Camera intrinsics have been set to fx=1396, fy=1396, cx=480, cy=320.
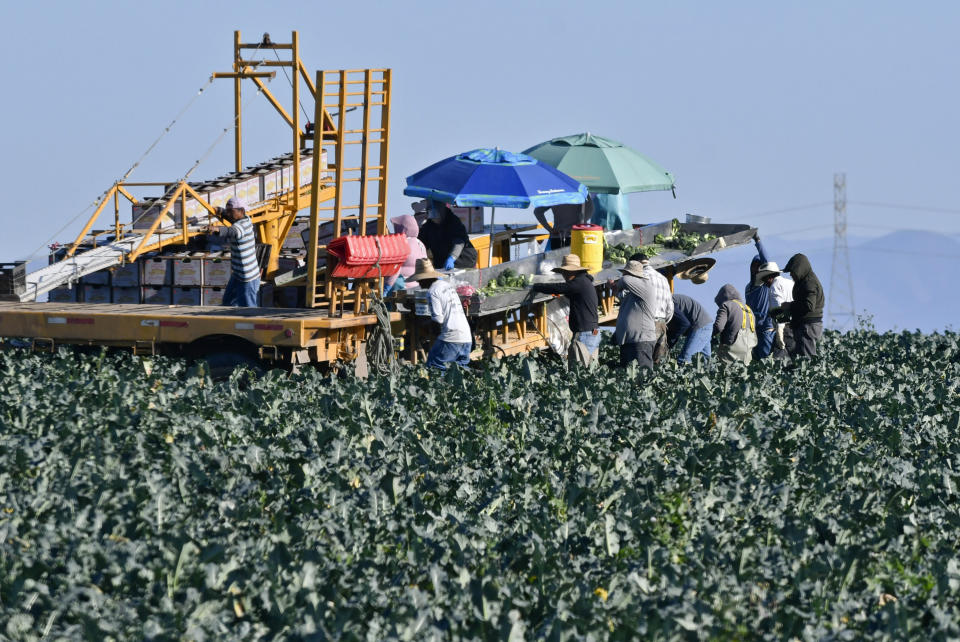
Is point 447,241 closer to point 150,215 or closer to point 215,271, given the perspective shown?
point 215,271

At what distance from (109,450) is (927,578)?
499 centimetres

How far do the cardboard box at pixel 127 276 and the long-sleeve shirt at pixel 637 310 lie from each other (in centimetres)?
545

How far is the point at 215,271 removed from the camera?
15.5 meters

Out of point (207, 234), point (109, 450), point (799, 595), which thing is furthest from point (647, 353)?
point (799, 595)

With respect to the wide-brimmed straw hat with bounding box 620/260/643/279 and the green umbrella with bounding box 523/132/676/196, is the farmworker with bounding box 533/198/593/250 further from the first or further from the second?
the wide-brimmed straw hat with bounding box 620/260/643/279

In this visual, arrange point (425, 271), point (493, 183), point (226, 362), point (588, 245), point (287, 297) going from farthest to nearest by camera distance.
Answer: point (493, 183) < point (588, 245) < point (287, 297) < point (425, 271) < point (226, 362)

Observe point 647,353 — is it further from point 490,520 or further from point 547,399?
point 490,520

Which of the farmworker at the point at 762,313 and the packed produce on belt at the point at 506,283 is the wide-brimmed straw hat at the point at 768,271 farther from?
the packed produce on belt at the point at 506,283

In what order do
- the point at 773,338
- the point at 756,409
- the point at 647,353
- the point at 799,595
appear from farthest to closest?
the point at 773,338, the point at 647,353, the point at 756,409, the point at 799,595

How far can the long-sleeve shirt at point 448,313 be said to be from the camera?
13875mm

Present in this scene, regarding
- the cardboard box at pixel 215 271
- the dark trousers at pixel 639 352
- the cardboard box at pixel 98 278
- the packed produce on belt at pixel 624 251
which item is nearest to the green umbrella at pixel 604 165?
the packed produce on belt at pixel 624 251

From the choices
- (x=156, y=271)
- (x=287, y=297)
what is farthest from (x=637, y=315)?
(x=156, y=271)

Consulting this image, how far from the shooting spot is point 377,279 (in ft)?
47.1

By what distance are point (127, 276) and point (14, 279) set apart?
1.23 meters
